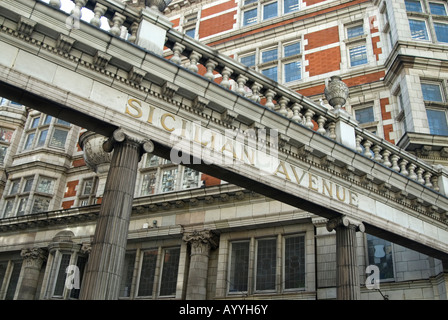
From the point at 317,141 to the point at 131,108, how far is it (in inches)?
193

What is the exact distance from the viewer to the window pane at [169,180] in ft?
68.0

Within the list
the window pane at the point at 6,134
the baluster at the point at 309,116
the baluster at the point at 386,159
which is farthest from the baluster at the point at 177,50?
Answer: the window pane at the point at 6,134

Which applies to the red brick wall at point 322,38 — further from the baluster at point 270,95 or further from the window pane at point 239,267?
the baluster at point 270,95

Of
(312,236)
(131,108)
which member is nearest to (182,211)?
(312,236)

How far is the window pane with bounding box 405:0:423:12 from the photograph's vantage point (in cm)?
2047

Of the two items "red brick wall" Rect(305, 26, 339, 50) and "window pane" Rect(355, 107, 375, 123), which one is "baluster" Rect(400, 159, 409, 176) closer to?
"window pane" Rect(355, 107, 375, 123)

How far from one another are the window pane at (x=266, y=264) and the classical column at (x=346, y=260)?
5.59 meters

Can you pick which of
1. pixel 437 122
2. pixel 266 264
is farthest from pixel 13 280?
pixel 437 122

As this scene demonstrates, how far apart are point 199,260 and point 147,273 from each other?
2.73 m

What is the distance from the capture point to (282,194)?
11234mm

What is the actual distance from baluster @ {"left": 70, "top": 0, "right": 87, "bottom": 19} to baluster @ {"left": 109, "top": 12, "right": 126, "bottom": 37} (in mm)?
723

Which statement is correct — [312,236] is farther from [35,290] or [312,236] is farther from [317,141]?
[35,290]

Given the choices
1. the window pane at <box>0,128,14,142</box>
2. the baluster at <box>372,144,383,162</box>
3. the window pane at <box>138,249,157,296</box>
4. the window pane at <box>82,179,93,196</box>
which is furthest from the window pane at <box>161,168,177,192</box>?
the window pane at <box>0,128,14,142</box>
